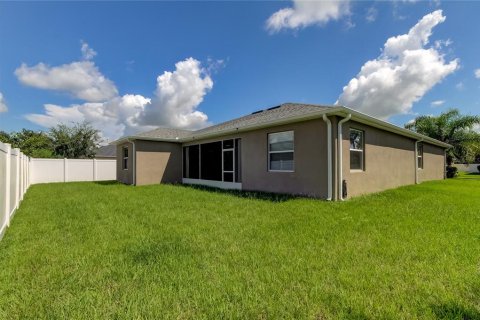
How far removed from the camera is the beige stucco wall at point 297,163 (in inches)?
298

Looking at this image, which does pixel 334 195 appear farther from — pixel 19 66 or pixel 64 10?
pixel 19 66

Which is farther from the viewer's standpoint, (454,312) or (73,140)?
Result: (73,140)

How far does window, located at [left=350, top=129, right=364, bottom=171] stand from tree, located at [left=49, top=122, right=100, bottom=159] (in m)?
30.0

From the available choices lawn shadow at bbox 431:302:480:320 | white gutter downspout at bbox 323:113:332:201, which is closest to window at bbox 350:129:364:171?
white gutter downspout at bbox 323:113:332:201

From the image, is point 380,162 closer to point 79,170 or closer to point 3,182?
point 3,182

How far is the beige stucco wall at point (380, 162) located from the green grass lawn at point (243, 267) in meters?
2.83

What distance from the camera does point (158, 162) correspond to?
14.1m

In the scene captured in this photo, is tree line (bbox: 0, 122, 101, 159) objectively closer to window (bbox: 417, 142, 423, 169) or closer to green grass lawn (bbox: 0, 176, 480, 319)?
green grass lawn (bbox: 0, 176, 480, 319)

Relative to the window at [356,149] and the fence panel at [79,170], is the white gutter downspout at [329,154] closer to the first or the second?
the window at [356,149]

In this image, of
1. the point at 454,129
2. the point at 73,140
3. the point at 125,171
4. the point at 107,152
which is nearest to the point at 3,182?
the point at 125,171

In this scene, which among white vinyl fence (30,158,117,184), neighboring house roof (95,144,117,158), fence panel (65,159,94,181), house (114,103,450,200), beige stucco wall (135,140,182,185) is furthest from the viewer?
neighboring house roof (95,144,117,158)

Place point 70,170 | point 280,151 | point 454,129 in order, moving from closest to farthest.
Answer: point 280,151, point 70,170, point 454,129

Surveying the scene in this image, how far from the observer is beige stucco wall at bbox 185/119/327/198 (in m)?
7.56

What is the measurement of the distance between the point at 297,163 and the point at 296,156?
261mm
